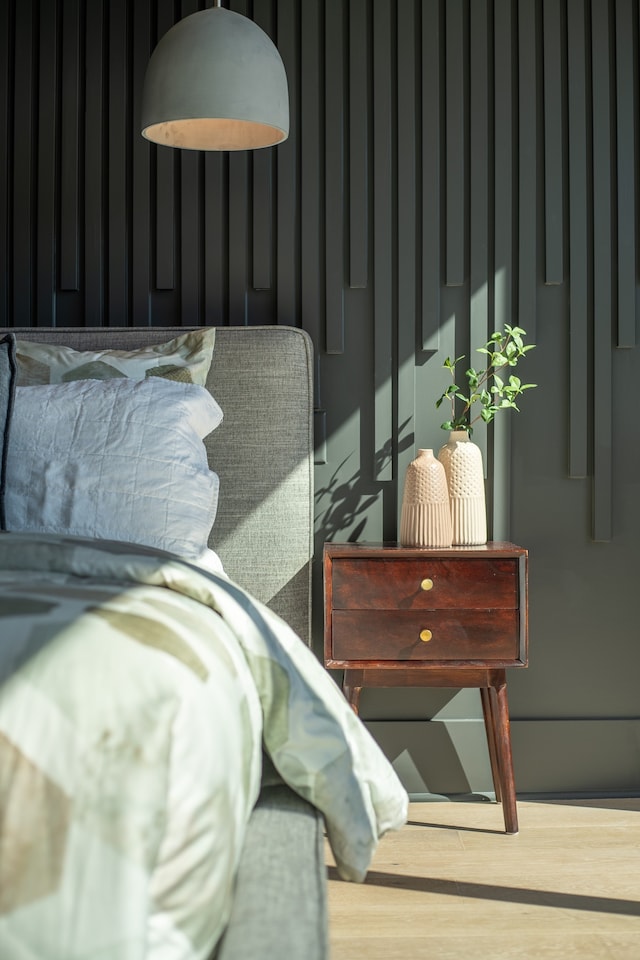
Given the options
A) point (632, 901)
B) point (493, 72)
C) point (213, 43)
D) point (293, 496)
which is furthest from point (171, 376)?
point (632, 901)

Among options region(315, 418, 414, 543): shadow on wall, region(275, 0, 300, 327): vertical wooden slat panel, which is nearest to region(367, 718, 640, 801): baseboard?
region(315, 418, 414, 543): shadow on wall

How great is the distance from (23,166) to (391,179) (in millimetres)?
1085

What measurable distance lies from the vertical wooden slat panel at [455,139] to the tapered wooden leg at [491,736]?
1181 millimetres

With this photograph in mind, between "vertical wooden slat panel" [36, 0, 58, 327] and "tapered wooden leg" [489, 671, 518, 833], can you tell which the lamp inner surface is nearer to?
"vertical wooden slat panel" [36, 0, 58, 327]

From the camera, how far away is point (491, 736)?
2.54 metres

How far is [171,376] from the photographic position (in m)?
2.38

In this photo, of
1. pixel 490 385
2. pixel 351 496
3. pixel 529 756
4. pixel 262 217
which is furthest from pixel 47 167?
pixel 529 756

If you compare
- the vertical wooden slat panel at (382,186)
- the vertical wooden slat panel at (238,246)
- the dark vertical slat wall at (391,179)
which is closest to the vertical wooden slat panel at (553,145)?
the dark vertical slat wall at (391,179)

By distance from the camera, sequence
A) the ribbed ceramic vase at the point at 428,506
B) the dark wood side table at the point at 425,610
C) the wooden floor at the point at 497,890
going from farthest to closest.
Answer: the ribbed ceramic vase at the point at 428,506 → the dark wood side table at the point at 425,610 → the wooden floor at the point at 497,890

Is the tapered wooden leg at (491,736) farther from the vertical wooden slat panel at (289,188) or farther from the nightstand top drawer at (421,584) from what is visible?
the vertical wooden slat panel at (289,188)

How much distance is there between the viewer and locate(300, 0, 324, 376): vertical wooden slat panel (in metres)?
2.75

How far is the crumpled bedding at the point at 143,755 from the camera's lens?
81 cm

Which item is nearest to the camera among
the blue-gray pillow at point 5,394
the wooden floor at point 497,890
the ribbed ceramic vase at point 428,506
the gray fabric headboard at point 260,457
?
the wooden floor at point 497,890

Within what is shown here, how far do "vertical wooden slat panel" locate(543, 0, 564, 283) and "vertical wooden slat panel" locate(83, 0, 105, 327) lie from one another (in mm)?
1302
